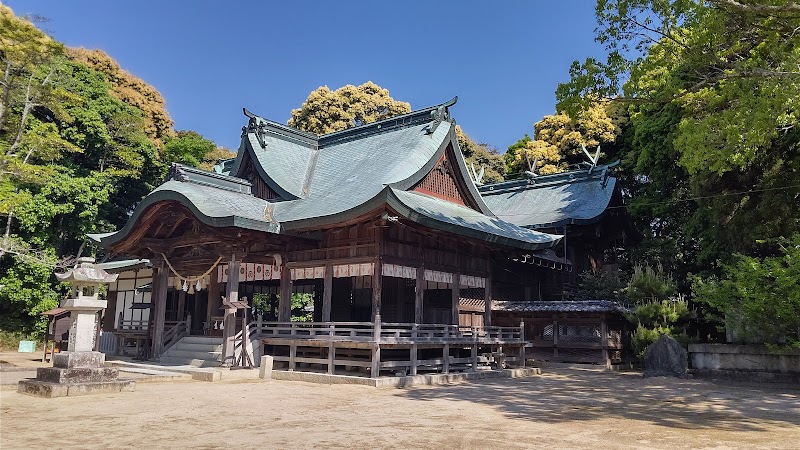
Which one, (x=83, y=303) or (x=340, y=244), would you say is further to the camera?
(x=340, y=244)

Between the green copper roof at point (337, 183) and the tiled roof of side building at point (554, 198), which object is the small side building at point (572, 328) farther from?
the tiled roof of side building at point (554, 198)

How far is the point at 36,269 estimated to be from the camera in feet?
93.2

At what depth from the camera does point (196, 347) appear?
1889 centimetres

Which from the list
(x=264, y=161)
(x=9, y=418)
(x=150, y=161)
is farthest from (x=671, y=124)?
A: (x=150, y=161)

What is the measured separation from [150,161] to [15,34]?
16762 mm

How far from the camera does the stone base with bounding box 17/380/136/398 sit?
11312 millimetres

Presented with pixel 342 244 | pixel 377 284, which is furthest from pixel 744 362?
pixel 342 244

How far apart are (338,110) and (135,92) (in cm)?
1529

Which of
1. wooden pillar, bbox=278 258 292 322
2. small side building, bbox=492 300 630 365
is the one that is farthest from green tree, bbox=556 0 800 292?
wooden pillar, bbox=278 258 292 322

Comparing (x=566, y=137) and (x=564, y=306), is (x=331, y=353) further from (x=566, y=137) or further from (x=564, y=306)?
(x=566, y=137)

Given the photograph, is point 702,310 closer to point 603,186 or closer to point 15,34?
point 603,186

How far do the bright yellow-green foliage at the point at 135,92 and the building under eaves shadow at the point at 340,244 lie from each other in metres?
22.6

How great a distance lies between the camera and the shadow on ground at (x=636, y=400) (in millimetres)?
10164

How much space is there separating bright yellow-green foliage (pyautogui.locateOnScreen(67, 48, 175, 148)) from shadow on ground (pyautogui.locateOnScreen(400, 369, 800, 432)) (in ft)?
115
